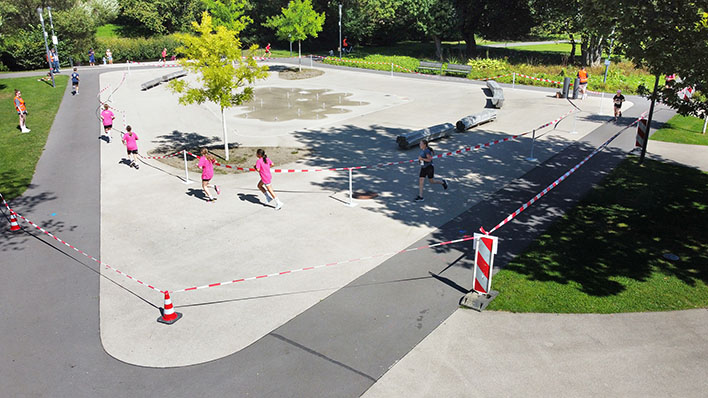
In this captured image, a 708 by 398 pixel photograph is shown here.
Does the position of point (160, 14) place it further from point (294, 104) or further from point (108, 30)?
point (294, 104)

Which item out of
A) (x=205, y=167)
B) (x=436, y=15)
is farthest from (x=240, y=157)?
(x=436, y=15)

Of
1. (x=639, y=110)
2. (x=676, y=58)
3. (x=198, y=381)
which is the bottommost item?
(x=198, y=381)

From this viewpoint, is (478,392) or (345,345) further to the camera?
(345,345)

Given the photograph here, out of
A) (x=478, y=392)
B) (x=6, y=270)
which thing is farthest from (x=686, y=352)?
(x=6, y=270)

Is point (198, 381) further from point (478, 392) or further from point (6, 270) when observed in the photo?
point (6, 270)

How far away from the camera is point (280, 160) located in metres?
17.6

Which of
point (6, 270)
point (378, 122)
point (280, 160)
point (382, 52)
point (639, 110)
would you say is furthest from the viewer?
point (382, 52)

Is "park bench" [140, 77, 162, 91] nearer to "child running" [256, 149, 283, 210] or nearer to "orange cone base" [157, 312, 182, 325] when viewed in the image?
"child running" [256, 149, 283, 210]

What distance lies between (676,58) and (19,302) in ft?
46.0

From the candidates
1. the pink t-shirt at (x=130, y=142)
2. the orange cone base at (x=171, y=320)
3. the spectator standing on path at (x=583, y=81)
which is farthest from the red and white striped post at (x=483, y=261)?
the spectator standing on path at (x=583, y=81)

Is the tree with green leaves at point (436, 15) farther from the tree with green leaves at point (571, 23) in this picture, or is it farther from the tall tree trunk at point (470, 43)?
A: the tree with green leaves at point (571, 23)

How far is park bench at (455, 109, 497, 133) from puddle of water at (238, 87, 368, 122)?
670 centimetres

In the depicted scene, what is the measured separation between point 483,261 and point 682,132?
17.5m

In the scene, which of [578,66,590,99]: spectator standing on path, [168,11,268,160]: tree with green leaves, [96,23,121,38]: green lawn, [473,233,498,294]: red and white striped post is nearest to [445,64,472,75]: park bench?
[578,66,590,99]: spectator standing on path
